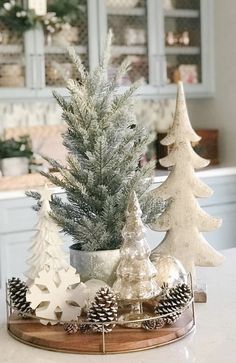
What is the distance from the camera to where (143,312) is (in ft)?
4.39

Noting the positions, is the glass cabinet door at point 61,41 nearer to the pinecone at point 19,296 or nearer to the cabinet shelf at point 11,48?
the cabinet shelf at point 11,48

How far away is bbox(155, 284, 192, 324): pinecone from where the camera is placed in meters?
1.30

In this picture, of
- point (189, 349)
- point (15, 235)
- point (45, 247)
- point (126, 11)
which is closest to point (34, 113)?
point (126, 11)

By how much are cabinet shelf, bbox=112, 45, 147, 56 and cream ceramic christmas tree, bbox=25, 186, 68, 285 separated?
278 centimetres

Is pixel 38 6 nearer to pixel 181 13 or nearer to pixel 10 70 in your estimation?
pixel 10 70

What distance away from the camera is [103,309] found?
1.23 m

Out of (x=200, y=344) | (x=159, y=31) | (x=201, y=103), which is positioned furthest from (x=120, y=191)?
(x=201, y=103)

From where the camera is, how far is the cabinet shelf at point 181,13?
13.8 feet

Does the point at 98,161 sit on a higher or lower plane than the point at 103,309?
higher

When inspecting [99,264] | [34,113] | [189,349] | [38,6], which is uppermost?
[38,6]

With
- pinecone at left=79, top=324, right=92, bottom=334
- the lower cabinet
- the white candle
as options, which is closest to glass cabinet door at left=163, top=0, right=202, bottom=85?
the white candle

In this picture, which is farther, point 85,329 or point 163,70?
point 163,70

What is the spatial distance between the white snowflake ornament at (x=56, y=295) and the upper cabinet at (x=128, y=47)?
7.98 feet

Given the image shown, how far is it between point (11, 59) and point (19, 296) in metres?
2.56
